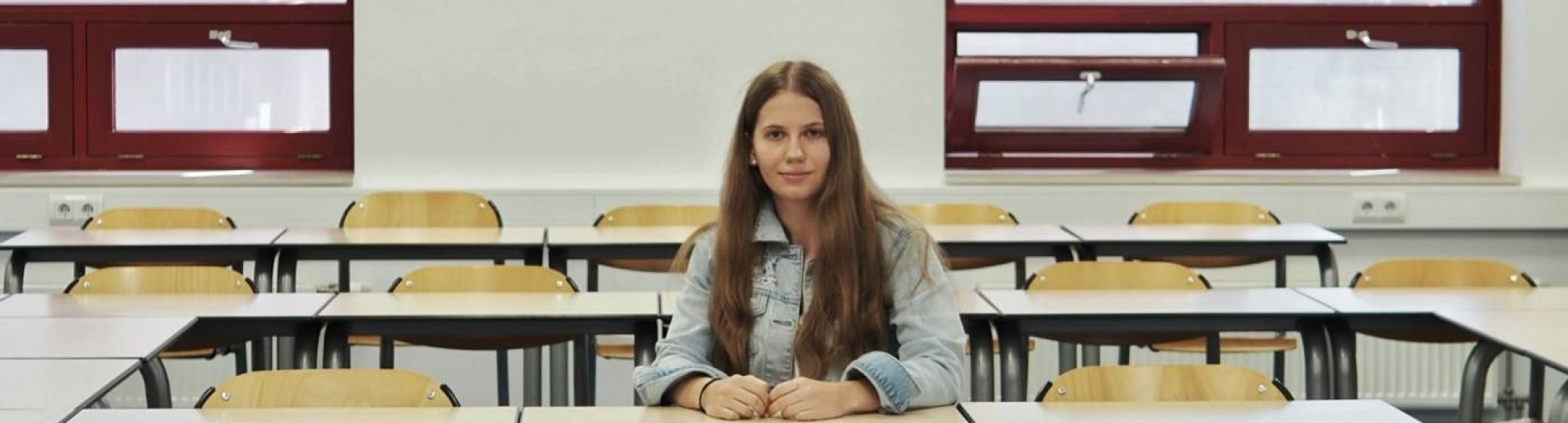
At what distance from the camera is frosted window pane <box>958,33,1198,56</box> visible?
22.4ft

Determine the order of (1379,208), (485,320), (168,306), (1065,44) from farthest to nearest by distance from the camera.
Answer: (1065,44), (1379,208), (168,306), (485,320)

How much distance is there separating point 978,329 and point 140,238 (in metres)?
2.49

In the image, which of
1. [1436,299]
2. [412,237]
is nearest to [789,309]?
[1436,299]

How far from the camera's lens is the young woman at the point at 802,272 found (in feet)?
9.51

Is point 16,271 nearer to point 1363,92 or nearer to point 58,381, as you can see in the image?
point 58,381

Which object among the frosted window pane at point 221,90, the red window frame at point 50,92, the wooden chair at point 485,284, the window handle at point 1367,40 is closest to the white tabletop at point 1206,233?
the window handle at point 1367,40

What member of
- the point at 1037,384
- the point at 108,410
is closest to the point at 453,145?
the point at 1037,384

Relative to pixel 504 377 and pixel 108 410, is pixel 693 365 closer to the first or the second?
pixel 108 410

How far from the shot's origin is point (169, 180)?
6.52 metres

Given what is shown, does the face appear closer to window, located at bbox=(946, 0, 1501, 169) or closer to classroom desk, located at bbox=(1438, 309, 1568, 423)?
classroom desk, located at bbox=(1438, 309, 1568, 423)

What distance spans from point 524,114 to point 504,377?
59.5 inches

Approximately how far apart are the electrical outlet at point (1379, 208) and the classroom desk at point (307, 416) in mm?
4427

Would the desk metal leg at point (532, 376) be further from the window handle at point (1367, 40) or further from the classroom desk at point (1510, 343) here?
the window handle at point (1367, 40)

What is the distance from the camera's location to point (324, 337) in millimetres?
4039
